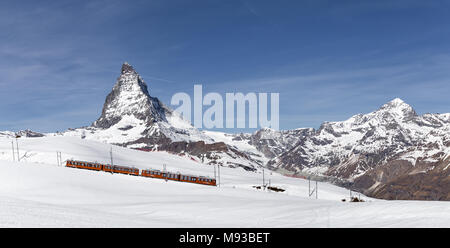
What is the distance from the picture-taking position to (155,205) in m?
51.3

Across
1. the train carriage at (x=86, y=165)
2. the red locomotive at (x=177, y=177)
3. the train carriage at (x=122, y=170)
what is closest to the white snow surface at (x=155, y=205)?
the red locomotive at (x=177, y=177)

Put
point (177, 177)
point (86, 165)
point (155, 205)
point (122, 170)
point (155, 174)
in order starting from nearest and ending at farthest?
point (155, 205), point (177, 177), point (155, 174), point (122, 170), point (86, 165)

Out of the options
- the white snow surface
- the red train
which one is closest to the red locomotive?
the red train

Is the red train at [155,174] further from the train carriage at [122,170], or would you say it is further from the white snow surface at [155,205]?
Answer: the white snow surface at [155,205]

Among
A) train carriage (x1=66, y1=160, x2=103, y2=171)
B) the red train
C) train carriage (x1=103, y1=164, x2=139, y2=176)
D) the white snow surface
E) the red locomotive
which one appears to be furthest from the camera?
train carriage (x1=66, y1=160, x2=103, y2=171)

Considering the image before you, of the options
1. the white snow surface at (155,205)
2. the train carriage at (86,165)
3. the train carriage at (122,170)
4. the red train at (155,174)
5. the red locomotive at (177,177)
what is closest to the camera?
the white snow surface at (155,205)

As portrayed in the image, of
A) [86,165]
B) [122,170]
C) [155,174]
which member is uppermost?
[86,165]

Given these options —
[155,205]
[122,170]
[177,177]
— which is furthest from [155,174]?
[155,205]

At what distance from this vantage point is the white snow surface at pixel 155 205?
23.7 meters

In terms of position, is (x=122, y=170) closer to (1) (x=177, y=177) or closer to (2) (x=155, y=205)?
(1) (x=177, y=177)

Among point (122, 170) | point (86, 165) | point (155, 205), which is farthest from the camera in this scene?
point (86, 165)

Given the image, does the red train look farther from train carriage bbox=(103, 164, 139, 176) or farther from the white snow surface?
the white snow surface

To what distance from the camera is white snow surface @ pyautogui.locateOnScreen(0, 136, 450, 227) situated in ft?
77.8

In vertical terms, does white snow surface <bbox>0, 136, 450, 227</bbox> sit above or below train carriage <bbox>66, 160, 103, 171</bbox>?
below
